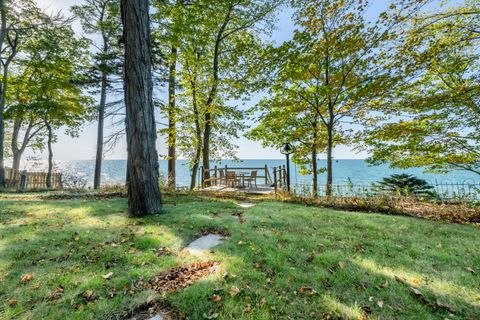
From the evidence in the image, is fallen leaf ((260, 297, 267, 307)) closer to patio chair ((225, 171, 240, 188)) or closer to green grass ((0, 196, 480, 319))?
green grass ((0, 196, 480, 319))

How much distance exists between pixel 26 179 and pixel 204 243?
15253mm

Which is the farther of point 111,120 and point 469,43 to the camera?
point 111,120

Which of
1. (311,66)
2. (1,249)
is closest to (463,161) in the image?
(311,66)

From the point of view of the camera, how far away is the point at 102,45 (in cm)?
1260

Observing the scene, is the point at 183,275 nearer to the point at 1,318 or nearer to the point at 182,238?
the point at 182,238

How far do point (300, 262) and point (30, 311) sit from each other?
2758mm

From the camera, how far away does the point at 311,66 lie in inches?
310

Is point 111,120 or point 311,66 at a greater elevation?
point 311,66

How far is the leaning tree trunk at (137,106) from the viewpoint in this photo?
445 cm

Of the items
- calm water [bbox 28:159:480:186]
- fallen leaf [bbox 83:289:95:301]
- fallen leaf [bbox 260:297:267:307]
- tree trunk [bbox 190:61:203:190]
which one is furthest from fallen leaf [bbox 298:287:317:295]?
tree trunk [bbox 190:61:203:190]

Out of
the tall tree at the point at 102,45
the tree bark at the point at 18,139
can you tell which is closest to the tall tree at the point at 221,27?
the tall tree at the point at 102,45

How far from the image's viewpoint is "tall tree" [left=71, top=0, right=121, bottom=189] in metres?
10.4

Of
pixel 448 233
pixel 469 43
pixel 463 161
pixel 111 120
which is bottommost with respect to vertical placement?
pixel 448 233

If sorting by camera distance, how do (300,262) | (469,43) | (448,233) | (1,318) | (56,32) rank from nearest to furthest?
(1,318) → (300,262) → (448,233) → (469,43) → (56,32)
